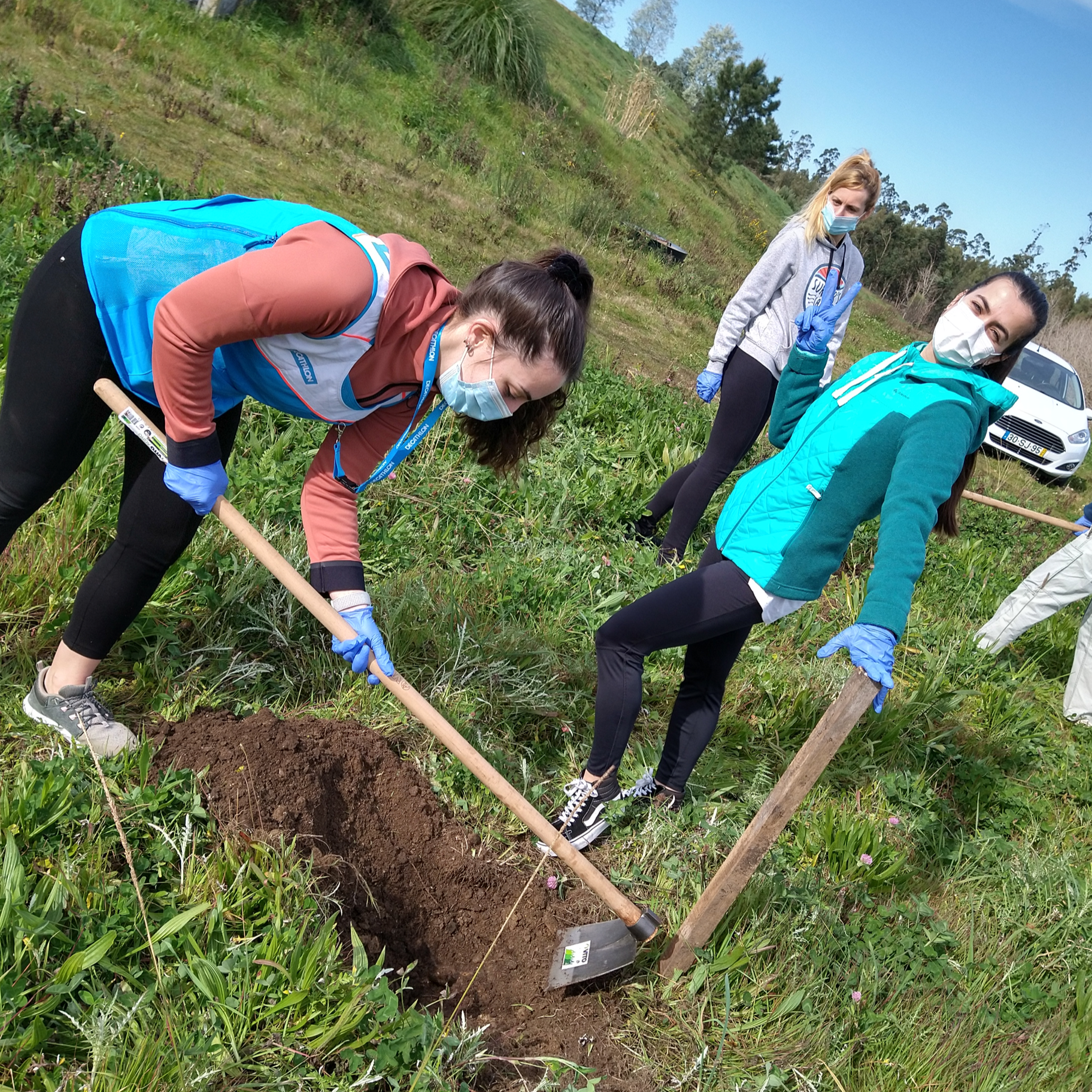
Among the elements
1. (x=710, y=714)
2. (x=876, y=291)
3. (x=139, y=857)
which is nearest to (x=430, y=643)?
(x=710, y=714)

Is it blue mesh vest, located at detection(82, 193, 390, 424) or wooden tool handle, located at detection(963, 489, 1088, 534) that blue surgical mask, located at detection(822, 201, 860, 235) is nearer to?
wooden tool handle, located at detection(963, 489, 1088, 534)

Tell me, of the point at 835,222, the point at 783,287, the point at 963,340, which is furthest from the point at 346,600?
the point at 835,222

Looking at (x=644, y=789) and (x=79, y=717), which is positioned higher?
(x=644, y=789)

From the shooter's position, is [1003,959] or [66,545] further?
[1003,959]

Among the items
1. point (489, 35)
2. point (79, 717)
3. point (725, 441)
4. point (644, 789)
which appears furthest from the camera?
point (489, 35)

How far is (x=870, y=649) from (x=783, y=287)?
264 centimetres

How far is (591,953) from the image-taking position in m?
2.25

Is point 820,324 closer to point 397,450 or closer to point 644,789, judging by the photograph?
point 397,450

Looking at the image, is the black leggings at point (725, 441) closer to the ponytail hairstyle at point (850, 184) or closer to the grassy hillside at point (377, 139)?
the ponytail hairstyle at point (850, 184)

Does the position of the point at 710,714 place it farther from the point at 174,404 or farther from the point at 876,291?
the point at 876,291

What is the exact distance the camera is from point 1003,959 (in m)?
2.98

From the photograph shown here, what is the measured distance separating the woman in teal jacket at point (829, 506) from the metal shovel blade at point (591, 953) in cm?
45

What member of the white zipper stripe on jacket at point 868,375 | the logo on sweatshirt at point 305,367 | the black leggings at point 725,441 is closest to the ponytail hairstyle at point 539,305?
the logo on sweatshirt at point 305,367

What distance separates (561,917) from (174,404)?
181cm
